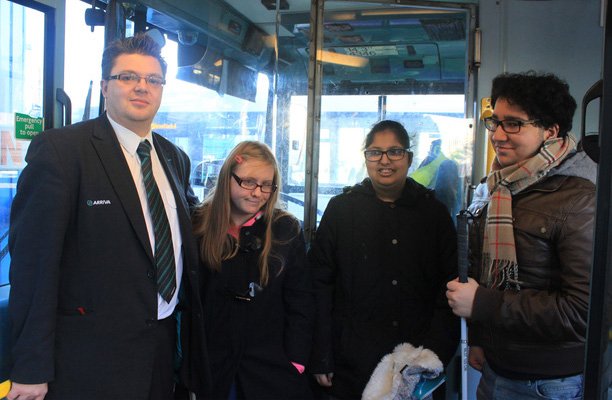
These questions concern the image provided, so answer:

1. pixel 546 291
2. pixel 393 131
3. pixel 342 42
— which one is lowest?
pixel 546 291

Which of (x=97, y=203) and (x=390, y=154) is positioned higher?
(x=390, y=154)

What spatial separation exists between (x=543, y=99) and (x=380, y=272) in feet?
3.33

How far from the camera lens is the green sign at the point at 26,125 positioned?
2.09 metres

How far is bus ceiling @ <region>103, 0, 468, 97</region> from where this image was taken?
296 centimetres

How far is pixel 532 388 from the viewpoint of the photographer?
1.73 meters

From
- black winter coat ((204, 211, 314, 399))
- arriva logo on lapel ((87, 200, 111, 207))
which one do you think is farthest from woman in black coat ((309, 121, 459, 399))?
arriva logo on lapel ((87, 200, 111, 207))

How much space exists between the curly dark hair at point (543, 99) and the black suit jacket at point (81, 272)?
1.31m

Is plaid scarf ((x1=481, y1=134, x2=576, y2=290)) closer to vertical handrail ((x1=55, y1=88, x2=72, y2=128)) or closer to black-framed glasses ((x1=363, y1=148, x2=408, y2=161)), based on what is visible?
black-framed glasses ((x1=363, y1=148, x2=408, y2=161))

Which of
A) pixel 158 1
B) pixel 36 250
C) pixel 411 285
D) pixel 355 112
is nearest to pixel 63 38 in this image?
pixel 158 1

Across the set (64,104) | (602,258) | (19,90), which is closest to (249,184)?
(64,104)

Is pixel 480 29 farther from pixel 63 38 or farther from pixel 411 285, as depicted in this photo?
pixel 63 38

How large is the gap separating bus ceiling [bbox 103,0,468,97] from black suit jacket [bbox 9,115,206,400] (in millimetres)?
1411

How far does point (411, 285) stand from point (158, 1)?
1977 mm

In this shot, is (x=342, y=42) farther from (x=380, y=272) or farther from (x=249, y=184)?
(x=380, y=272)
